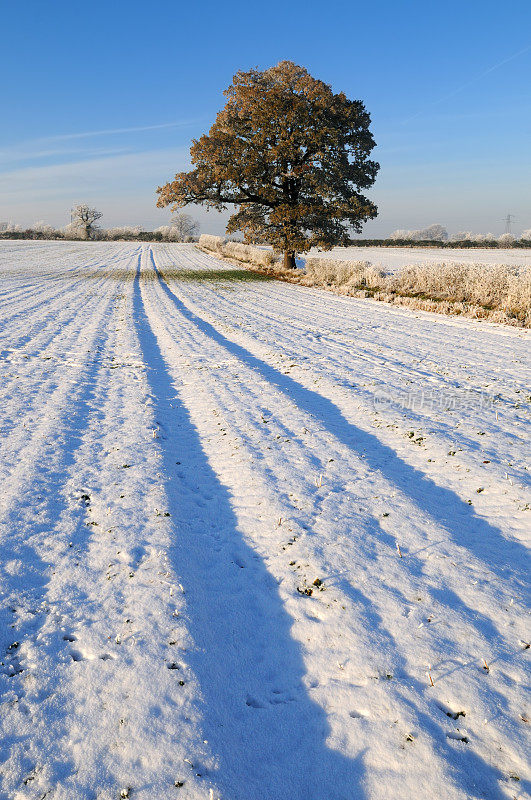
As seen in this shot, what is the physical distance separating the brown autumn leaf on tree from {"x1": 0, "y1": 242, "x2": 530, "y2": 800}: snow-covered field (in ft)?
68.3

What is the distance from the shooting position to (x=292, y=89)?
24.9 meters

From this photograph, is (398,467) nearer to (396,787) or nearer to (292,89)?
(396,787)

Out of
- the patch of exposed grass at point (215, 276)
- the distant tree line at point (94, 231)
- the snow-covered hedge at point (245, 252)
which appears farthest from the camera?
the distant tree line at point (94, 231)

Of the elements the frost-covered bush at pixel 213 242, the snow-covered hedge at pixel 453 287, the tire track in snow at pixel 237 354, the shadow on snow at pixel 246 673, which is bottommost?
the shadow on snow at pixel 246 673

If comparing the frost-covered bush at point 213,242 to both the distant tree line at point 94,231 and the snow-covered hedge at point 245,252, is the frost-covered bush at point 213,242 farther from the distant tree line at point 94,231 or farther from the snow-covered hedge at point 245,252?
the distant tree line at point 94,231

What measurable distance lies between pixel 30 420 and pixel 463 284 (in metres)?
16.2

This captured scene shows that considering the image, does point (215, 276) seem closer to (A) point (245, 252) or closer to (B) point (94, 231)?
(A) point (245, 252)

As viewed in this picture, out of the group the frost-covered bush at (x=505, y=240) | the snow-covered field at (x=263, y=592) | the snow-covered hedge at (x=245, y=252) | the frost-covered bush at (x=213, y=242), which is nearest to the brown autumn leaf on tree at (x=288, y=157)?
the snow-covered hedge at (x=245, y=252)

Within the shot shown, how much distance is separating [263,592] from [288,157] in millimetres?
26305

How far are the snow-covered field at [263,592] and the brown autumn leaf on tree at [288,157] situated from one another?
20.8 m

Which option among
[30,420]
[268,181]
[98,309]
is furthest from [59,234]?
[30,420]

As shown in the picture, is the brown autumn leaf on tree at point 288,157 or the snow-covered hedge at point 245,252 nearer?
the brown autumn leaf on tree at point 288,157

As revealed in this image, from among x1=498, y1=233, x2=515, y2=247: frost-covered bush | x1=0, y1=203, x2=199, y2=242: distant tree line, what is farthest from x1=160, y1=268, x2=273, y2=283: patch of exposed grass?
x1=0, y1=203, x2=199, y2=242: distant tree line

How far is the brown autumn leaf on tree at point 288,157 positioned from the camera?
24.1 metres
